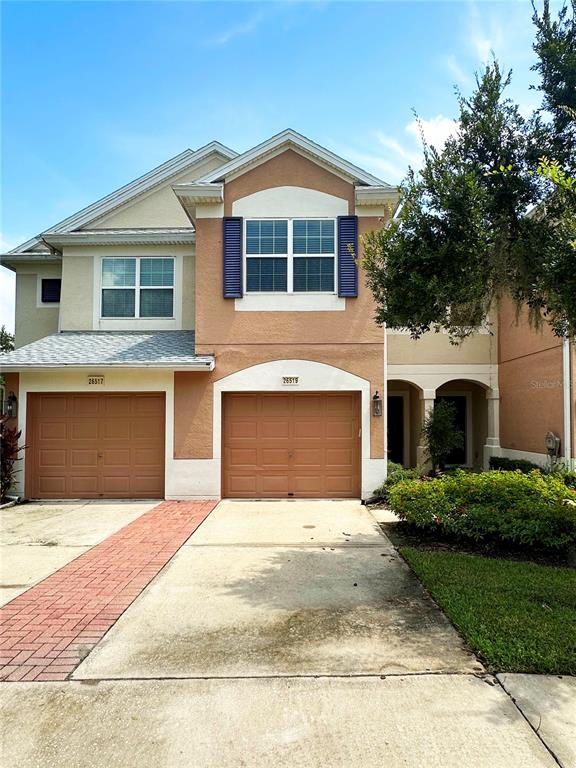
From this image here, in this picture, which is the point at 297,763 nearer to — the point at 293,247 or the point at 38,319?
the point at 293,247

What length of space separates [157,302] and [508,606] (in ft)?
34.3

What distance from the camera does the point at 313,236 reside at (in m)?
10.6

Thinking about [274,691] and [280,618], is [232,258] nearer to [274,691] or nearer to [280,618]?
[280,618]

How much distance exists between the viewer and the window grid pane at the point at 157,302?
12156 mm

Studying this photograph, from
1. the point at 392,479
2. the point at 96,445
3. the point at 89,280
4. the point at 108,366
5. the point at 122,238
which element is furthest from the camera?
the point at 89,280

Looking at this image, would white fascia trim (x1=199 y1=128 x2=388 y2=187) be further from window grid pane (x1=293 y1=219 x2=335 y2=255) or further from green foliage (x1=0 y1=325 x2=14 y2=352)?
green foliage (x1=0 y1=325 x2=14 y2=352)

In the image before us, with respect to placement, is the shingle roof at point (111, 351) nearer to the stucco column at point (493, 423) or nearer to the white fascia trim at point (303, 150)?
the white fascia trim at point (303, 150)

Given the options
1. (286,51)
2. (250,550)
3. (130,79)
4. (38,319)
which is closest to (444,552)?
(250,550)

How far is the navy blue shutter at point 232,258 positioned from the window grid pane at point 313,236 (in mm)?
1304

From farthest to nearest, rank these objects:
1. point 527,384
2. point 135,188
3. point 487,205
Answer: point 135,188, point 527,384, point 487,205

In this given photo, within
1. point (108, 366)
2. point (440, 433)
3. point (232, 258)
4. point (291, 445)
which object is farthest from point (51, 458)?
point (440, 433)

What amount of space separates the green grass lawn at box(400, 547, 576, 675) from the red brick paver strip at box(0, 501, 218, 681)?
339cm

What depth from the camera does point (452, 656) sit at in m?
3.79

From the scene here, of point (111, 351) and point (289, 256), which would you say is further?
point (111, 351)
